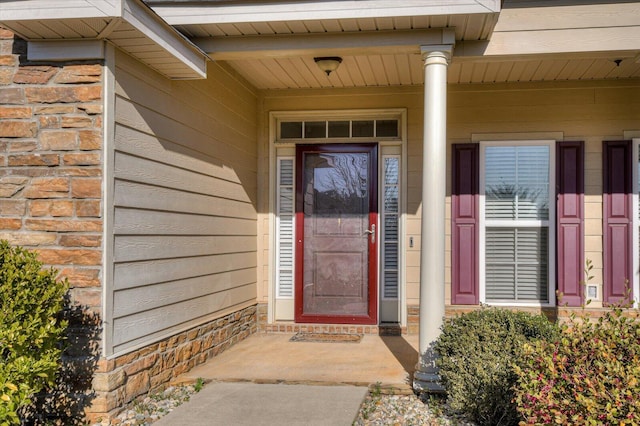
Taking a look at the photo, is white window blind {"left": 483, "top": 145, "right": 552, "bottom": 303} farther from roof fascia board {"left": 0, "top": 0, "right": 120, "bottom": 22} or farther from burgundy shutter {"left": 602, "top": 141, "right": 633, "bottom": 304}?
roof fascia board {"left": 0, "top": 0, "right": 120, "bottom": 22}

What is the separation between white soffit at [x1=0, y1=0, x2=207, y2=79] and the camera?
335cm

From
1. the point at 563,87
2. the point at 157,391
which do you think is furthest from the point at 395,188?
the point at 157,391

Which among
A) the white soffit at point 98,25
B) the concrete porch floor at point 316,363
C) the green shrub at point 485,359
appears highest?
the white soffit at point 98,25

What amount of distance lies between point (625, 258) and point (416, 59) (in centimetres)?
271

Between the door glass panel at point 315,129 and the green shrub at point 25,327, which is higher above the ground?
the door glass panel at point 315,129

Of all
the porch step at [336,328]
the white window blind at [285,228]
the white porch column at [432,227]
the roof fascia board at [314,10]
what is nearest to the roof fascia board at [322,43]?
the white porch column at [432,227]

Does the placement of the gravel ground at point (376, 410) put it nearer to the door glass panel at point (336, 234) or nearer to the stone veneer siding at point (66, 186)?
the stone veneer siding at point (66, 186)

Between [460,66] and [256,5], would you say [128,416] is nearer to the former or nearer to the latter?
[256,5]

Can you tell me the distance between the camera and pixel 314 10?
4.05m

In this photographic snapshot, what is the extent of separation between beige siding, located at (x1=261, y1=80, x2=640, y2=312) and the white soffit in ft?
8.47

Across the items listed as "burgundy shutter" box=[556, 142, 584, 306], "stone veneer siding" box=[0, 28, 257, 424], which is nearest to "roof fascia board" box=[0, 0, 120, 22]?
"stone veneer siding" box=[0, 28, 257, 424]

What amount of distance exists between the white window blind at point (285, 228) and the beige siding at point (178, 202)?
13.5 inches

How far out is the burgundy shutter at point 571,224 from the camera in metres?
5.83

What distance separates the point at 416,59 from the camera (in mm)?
5238
